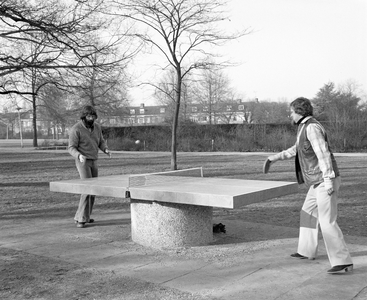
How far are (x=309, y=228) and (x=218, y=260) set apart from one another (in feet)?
3.23

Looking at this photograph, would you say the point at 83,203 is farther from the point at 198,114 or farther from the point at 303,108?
the point at 198,114

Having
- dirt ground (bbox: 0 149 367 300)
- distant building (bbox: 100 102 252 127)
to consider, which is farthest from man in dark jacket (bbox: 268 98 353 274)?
distant building (bbox: 100 102 252 127)

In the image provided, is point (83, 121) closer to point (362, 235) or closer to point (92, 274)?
point (92, 274)

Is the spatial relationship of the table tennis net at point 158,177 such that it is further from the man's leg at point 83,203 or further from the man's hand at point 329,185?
the man's hand at point 329,185

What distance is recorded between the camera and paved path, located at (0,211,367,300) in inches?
148

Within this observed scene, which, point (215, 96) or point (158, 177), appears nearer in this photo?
point (158, 177)

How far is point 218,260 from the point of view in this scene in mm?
4656

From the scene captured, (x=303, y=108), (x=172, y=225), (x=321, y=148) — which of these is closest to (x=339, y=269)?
(x=321, y=148)

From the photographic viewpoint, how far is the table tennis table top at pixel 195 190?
428cm

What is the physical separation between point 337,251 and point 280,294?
0.84 meters

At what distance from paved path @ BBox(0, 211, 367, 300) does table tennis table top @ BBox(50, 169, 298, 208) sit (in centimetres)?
64

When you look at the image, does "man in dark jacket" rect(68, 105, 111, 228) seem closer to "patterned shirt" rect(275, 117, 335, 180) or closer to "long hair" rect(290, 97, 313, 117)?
"long hair" rect(290, 97, 313, 117)

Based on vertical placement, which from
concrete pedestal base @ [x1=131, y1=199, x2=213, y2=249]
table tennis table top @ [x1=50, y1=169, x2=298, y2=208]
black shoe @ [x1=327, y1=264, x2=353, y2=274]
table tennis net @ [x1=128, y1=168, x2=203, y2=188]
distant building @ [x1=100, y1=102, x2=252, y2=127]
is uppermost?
distant building @ [x1=100, y1=102, x2=252, y2=127]

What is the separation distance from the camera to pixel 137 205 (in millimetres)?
5418
